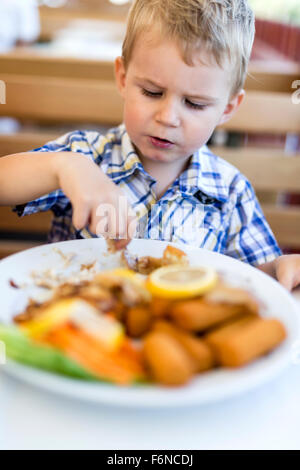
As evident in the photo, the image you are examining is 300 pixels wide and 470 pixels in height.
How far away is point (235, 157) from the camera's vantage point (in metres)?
1.48

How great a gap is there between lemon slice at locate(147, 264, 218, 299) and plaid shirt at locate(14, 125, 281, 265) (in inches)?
18.4

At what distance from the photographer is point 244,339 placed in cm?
53

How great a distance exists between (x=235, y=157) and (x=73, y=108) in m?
0.54

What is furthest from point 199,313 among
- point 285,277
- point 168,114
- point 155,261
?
point 168,114

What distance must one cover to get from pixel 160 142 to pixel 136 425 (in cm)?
64

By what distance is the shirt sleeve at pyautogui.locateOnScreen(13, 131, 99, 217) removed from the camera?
3.46 feet

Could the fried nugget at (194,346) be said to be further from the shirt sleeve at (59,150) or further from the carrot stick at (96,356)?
the shirt sleeve at (59,150)

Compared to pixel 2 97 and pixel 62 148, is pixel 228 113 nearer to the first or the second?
pixel 62 148

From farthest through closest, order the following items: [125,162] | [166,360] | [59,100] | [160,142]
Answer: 1. [59,100]
2. [125,162]
3. [160,142]
4. [166,360]

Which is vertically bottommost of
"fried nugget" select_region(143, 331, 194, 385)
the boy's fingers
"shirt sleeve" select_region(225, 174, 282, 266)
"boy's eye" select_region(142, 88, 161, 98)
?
"fried nugget" select_region(143, 331, 194, 385)

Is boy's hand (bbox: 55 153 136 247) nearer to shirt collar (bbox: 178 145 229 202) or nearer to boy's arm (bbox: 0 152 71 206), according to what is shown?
boy's arm (bbox: 0 152 71 206)

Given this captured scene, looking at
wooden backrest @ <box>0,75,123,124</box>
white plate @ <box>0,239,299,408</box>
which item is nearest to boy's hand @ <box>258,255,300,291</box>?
white plate @ <box>0,239,299,408</box>

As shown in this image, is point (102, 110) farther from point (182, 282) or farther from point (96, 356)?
point (96, 356)
